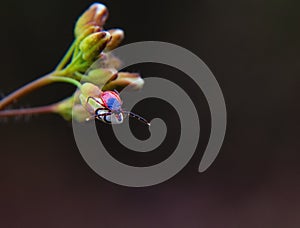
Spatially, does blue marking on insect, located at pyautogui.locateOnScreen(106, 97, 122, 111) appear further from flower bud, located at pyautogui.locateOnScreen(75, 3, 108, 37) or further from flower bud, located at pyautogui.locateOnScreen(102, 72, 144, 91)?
flower bud, located at pyautogui.locateOnScreen(75, 3, 108, 37)

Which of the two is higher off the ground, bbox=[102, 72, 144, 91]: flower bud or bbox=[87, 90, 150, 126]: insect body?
bbox=[102, 72, 144, 91]: flower bud

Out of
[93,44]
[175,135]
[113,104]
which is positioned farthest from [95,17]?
[175,135]

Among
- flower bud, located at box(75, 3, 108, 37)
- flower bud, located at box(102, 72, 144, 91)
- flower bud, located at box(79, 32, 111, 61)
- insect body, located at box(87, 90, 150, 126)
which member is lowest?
insect body, located at box(87, 90, 150, 126)

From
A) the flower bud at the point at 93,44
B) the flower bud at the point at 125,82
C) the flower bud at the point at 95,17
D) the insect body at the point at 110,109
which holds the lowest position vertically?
the insect body at the point at 110,109

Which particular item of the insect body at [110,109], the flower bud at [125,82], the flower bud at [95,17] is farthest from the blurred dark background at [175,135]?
the insect body at [110,109]

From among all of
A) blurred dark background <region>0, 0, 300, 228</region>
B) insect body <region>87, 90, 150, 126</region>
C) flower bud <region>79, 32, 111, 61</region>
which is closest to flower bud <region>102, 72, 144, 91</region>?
flower bud <region>79, 32, 111, 61</region>

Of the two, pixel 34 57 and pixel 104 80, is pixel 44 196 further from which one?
pixel 104 80

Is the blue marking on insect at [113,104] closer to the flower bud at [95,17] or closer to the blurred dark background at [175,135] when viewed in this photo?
the flower bud at [95,17]
